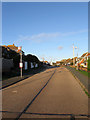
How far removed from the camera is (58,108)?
17.7 feet

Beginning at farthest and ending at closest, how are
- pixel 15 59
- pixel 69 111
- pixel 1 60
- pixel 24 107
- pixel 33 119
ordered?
pixel 15 59, pixel 1 60, pixel 24 107, pixel 69 111, pixel 33 119

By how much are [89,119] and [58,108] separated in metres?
1.40

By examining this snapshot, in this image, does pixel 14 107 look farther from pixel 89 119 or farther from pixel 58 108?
pixel 89 119

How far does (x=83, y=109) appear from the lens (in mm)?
5336

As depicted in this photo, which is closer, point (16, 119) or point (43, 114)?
point (16, 119)

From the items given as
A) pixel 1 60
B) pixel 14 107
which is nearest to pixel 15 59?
pixel 1 60

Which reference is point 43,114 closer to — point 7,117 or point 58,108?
point 58,108

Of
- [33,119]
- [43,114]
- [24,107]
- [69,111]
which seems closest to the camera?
[33,119]

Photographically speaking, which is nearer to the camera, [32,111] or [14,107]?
[32,111]

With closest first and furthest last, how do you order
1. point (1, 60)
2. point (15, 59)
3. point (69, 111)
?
point (69, 111) → point (1, 60) → point (15, 59)

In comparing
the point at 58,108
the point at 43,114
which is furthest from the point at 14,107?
the point at 58,108

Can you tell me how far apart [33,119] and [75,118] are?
4.73 feet

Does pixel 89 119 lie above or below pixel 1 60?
below

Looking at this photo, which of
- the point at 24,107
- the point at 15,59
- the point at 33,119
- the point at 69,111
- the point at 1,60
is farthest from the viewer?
the point at 15,59
